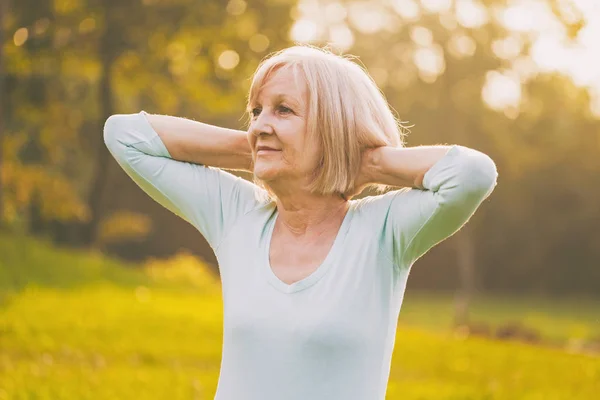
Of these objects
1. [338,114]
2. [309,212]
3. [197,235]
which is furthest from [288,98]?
[197,235]

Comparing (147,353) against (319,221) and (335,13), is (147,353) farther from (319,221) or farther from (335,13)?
(335,13)

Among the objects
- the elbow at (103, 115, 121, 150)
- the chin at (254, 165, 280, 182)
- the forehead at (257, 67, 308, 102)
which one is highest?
the forehead at (257, 67, 308, 102)

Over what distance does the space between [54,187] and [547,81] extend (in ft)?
36.3

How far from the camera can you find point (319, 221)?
265 cm

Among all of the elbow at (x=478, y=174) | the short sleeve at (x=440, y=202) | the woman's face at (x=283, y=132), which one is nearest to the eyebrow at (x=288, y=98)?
the woman's face at (x=283, y=132)

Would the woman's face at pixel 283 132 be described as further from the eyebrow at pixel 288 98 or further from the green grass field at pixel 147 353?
the green grass field at pixel 147 353

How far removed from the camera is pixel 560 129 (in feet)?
86.3

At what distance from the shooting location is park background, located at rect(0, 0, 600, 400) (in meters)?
8.05

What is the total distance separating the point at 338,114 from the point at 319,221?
0.32 meters

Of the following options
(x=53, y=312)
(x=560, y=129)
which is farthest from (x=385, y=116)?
(x=560, y=129)

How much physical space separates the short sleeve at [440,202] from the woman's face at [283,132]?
0.28m

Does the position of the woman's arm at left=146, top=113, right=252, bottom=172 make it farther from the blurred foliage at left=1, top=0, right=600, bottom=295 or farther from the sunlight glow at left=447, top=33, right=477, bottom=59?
the sunlight glow at left=447, top=33, right=477, bottom=59

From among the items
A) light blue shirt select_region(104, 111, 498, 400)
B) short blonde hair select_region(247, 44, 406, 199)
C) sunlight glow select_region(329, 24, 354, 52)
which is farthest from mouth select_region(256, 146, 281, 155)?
sunlight glow select_region(329, 24, 354, 52)

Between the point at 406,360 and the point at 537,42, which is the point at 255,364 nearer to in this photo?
the point at 406,360
